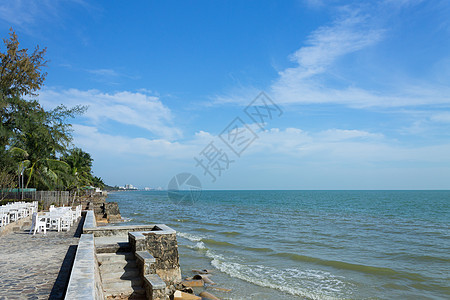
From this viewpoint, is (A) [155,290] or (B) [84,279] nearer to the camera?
(B) [84,279]

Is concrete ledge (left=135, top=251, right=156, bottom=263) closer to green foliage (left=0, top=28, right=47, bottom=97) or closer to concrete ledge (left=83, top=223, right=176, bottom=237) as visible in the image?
concrete ledge (left=83, top=223, right=176, bottom=237)

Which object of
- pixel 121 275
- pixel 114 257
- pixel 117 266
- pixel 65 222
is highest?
pixel 65 222

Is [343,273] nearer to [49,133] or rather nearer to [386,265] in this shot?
[386,265]

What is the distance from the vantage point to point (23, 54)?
2359cm

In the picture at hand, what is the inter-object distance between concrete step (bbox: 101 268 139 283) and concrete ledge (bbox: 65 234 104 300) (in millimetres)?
832

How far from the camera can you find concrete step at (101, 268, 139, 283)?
744 centimetres

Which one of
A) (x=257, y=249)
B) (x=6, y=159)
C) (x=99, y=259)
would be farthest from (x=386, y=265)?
(x=6, y=159)

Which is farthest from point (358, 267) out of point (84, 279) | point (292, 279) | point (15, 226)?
point (15, 226)

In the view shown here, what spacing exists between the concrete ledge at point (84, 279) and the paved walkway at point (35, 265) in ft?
1.24

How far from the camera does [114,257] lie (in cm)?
814

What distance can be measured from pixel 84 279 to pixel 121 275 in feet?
10.1

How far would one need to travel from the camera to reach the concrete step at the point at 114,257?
7977 mm

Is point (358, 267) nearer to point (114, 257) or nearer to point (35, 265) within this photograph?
point (114, 257)

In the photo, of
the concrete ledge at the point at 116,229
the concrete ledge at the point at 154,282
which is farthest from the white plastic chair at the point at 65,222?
the concrete ledge at the point at 154,282
